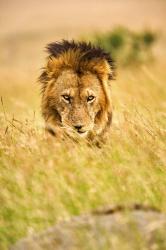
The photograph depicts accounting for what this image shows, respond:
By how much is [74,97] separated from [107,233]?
337 centimetres

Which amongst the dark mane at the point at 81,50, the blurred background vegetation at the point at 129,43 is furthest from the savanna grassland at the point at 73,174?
the blurred background vegetation at the point at 129,43

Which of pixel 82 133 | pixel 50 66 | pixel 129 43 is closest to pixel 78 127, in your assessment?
pixel 82 133

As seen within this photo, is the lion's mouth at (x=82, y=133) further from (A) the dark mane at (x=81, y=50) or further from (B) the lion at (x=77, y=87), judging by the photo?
(A) the dark mane at (x=81, y=50)

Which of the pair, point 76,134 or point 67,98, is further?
point 67,98

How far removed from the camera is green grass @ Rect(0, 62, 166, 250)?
15.2 ft

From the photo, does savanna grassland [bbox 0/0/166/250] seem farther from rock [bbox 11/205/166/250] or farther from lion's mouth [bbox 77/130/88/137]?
rock [bbox 11/205/166/250]

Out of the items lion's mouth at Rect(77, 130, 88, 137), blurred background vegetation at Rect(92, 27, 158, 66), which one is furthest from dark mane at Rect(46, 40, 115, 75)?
blurred background vegetation at Rect(92, 27, 158, 66)

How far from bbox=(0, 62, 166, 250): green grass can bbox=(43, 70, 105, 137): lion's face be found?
428mm

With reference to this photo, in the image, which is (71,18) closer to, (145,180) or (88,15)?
(88,15)

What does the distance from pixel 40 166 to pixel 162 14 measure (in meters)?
79.1

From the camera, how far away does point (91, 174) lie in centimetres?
510

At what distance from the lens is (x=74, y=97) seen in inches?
276

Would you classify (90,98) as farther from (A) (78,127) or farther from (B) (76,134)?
(B) (76,134)

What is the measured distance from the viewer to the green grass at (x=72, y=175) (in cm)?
464
